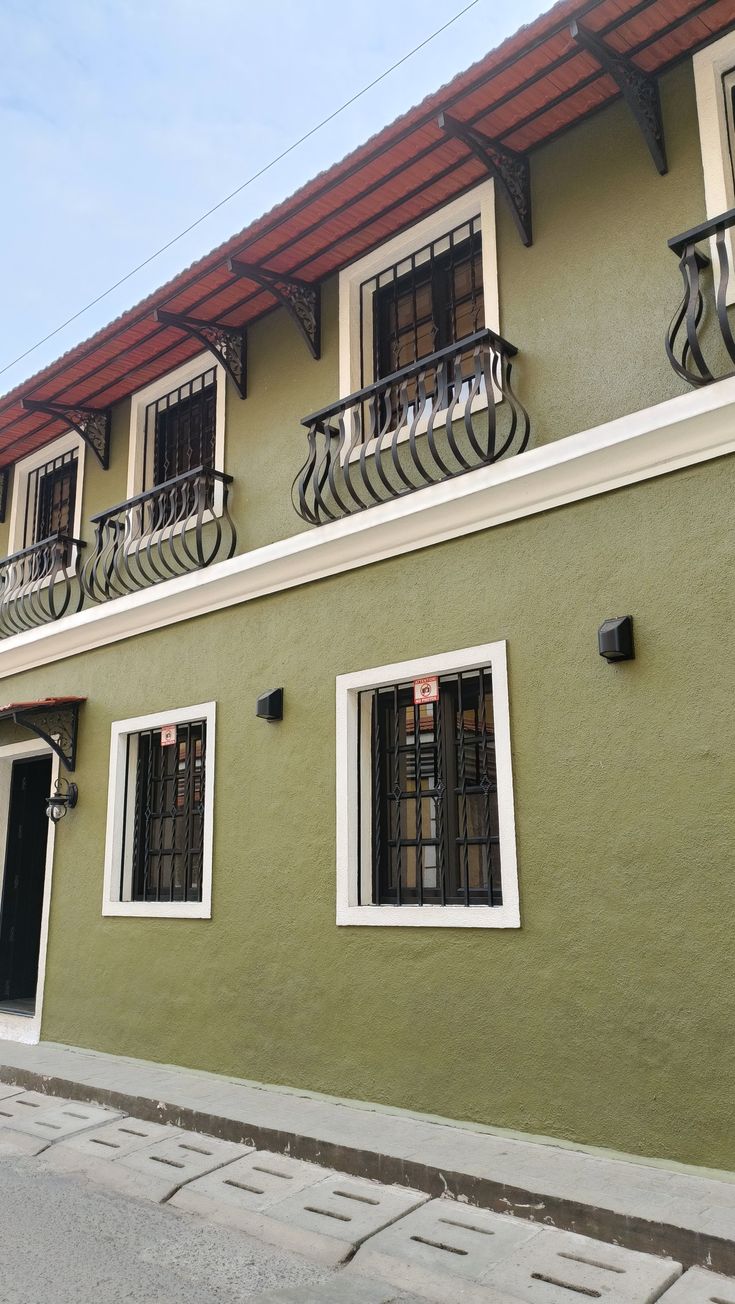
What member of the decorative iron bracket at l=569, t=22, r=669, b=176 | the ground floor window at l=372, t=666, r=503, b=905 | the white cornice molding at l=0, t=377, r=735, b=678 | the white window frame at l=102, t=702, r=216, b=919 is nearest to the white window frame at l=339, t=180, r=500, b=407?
the white cornice molding at l=0, t=377, r=735, b=678

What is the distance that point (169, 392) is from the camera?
9203mm

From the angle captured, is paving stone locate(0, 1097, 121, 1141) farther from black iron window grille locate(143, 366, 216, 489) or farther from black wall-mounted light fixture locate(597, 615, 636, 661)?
black iron window grille locate(143, 366, 216, 489)

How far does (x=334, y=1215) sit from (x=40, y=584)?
7.05m

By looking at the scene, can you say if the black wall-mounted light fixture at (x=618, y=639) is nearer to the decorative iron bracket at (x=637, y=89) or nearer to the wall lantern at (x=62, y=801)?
the decorative iron bracket at (x=637, y=89)

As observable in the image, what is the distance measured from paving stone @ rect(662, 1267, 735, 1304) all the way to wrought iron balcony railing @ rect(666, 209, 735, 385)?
157 inches

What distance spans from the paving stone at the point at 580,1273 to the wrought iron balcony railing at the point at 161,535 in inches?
214

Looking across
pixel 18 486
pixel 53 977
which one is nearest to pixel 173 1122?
pixel 53 977

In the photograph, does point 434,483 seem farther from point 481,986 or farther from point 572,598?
point 481,986

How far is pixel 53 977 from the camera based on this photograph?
8758mm

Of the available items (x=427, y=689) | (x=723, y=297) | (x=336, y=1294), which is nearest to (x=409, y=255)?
(x=723, y=297)

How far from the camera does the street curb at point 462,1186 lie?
3932mm

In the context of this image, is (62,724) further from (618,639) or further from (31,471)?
(618,639)

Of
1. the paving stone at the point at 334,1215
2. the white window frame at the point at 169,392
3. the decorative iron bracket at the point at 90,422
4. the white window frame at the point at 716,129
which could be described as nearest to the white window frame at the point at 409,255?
the white window frame at the point at 169,392

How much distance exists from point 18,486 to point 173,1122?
284 inches
